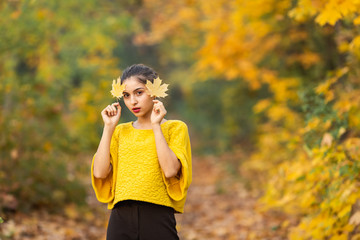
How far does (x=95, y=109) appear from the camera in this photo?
884 cm

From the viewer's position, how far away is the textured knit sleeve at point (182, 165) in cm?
254

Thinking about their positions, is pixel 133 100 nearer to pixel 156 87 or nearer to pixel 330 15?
pixel 156 87

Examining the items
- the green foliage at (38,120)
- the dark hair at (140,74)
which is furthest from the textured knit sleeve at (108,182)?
the green foliage at (38,120)

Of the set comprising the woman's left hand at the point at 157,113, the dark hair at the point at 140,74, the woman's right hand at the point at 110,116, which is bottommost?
the woman's left hand at the point at 157,113

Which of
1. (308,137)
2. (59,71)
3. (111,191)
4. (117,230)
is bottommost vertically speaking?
(117,230)

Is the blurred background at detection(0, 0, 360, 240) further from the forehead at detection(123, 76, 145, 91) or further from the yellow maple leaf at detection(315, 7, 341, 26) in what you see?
the forehead at detection(123, 76, 145, 91)

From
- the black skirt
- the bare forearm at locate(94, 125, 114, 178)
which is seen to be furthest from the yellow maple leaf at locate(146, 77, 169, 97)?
the black skirt

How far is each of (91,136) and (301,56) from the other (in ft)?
14.3

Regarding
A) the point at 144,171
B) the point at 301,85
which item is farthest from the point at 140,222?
the point at 301,85

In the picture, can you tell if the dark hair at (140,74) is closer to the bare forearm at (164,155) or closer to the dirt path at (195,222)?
the bare forearm at (164,155)

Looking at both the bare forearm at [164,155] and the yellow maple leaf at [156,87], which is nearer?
the bare forearm at [164,155]

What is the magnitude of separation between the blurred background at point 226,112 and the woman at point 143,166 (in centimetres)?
157

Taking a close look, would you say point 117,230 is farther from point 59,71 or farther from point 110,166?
point 59,71

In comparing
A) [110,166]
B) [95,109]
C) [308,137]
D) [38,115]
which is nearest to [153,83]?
[110,166]
